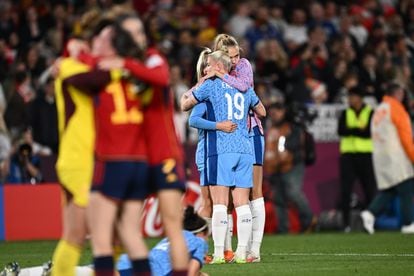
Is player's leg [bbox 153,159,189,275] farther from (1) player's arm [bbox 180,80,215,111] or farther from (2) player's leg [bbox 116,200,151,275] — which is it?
(1) player's arm [bbox 180,80,215,111]

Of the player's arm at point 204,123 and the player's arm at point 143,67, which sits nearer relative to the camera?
the player's arm at point 143,67

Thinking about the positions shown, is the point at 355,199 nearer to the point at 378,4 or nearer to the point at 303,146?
the point at 303,146

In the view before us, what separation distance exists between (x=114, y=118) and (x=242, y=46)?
1602 cm

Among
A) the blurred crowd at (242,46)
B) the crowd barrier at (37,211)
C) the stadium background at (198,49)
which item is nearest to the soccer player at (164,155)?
the crowd barrier at (37,211)

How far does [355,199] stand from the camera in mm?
23875

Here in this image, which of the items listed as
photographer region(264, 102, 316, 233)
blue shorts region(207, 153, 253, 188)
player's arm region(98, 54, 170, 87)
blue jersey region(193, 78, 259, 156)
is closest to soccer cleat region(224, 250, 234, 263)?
blue shorts region(207, 153, 253, 188)

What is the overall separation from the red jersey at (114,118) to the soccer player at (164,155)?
0.50 ft

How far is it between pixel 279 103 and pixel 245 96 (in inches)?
311

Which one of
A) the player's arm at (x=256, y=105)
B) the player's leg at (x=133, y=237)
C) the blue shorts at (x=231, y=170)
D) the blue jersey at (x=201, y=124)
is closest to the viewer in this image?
the player's leg at (x=133, y=237)

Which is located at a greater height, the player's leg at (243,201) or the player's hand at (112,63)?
the player's hand at (112,63)

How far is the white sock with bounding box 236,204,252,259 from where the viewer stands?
14.3m

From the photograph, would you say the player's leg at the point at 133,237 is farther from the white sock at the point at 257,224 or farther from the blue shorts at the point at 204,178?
the white sock at the point at 257,224

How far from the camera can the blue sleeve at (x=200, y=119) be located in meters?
14.6

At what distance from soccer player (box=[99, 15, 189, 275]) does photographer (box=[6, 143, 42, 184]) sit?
1202 centimetres
